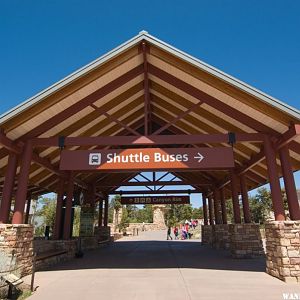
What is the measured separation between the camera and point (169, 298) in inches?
225

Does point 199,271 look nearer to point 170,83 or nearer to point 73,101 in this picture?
point 170,83

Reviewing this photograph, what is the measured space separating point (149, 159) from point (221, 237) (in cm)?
1100

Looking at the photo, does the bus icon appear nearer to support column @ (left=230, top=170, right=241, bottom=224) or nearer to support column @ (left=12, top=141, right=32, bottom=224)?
support column @ (left=12, top=141, right=32, bottom=224)

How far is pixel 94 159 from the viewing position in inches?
347

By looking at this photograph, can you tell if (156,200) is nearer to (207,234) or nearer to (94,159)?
(207,234)

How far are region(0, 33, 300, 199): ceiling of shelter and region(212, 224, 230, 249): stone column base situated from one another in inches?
251

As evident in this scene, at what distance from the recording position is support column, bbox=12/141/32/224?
28.6 ft

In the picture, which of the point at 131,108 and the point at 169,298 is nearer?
the point at 169,298

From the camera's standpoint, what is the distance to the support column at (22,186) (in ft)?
28.6

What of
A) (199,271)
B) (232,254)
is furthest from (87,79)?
(232,254)

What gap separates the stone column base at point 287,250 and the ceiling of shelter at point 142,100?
2.80 metres

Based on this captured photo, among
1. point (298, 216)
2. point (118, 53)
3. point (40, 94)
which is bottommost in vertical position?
point (298, 216)

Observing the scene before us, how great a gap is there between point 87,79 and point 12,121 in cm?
276

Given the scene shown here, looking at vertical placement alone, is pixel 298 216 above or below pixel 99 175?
below
